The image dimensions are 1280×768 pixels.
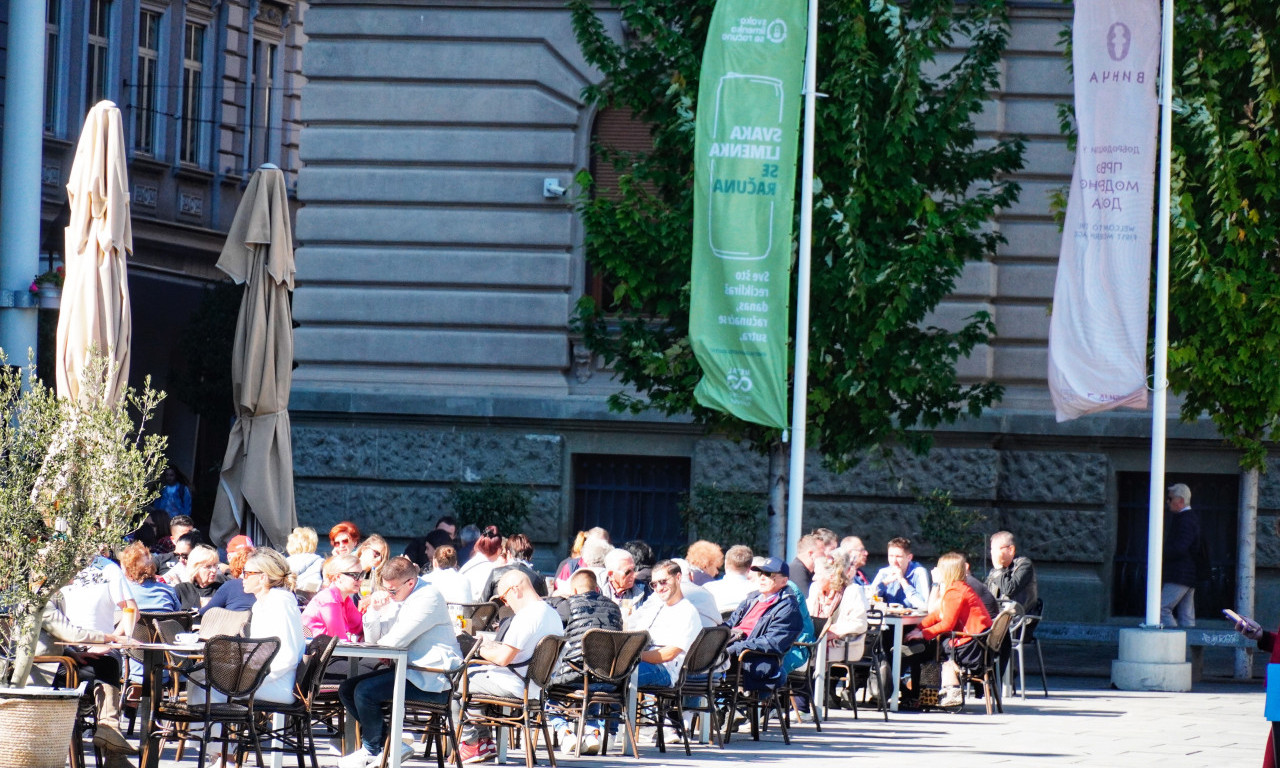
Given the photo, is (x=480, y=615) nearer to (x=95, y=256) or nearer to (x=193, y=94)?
(x=95, y=256)

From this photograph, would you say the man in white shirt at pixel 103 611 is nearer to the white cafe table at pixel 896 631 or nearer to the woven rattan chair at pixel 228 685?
the woven rattan chair at pixel 228 685

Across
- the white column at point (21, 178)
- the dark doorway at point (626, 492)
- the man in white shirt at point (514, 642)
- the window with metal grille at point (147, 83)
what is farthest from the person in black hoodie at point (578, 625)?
the window with metal grille at point (147, 83)

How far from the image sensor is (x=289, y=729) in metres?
10.7

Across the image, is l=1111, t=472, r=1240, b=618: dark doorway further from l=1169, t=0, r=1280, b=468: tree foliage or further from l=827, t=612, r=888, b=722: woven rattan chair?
l=827, t=612, r=888, b=722: woven rattan chair

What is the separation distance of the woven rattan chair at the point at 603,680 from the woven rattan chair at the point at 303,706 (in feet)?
5.49

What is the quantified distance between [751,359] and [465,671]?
17.0 ft

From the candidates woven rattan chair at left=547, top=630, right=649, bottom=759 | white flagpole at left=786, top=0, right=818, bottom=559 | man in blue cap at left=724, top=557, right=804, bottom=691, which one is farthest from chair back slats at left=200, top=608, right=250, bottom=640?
white flagpole at left=786, top=0, right=818, bottom=559

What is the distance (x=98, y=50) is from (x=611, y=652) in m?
21.1

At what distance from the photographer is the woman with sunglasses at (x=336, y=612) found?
1148 cm

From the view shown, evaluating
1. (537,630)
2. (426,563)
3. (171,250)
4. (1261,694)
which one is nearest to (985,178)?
(1261,694)

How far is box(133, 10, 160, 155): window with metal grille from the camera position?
30328mm

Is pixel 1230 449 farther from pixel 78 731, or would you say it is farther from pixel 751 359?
pixel 78 731

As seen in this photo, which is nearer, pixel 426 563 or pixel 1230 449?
pixel 426 563

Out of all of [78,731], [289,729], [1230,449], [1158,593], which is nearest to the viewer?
[78,731]
